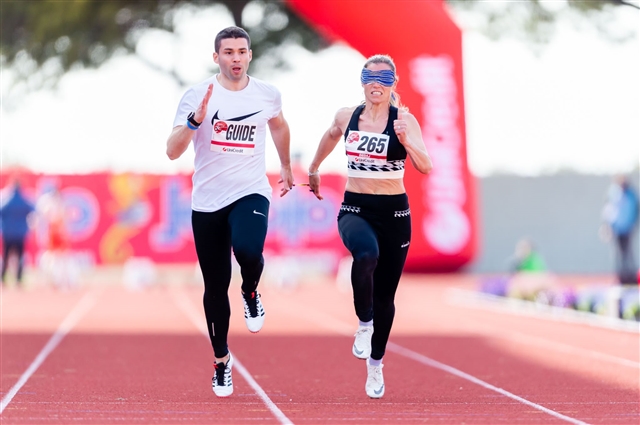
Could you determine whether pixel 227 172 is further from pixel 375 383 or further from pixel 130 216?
pixel 130 216

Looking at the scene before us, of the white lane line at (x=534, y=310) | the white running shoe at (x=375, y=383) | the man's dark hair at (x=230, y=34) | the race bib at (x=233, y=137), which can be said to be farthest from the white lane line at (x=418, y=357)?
the man's dark hair at (x=230, y=34)

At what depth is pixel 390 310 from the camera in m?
8.48

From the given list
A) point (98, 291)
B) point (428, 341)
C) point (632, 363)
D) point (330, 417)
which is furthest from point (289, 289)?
point (330, 417)

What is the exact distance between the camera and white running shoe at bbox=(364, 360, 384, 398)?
8.56m

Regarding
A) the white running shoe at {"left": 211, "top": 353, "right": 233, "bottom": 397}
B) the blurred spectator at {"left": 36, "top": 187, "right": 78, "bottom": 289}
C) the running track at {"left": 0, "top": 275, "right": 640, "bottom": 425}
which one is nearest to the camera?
the running track at {"left": 0, "top": 275, "right": 640, "bottom": 425}

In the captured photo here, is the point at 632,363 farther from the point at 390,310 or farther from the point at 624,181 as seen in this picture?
the point at 624,181

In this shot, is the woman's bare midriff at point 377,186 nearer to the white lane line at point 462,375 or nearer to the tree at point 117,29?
the white lane line at point 462,375

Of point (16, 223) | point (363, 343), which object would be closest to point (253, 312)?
point (363, 343)

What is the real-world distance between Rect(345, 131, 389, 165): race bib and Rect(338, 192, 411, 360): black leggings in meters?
0.25

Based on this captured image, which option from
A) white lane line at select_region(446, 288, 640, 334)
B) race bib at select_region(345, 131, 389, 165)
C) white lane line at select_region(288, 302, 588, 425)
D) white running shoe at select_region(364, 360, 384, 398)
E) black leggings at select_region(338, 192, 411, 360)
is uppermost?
race bib at select_region(345, 131, 389, 165)

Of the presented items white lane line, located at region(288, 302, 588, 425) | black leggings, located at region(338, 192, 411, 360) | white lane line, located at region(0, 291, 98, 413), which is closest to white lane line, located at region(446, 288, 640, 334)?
white lane line, located at region(288, 302, 588, 425)

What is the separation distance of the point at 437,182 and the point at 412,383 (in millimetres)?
14658

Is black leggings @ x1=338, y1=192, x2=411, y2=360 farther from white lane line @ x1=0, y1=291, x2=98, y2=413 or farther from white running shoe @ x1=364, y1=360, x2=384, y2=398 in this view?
white lane line @ x1=0, y1=291, x2=98, y2=413

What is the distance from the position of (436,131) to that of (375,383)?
16.0 meters
